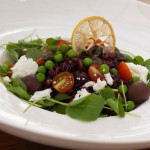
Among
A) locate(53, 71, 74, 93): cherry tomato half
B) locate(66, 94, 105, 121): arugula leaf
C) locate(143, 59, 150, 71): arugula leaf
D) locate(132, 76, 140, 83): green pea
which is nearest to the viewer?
locate(66, 94, 105, 121): arugula leaf

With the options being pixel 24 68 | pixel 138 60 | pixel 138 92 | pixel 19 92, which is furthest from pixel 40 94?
pixel 138 60

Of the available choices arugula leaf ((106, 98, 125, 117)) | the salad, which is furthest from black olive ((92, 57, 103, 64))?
arugula leaf ((106, 98, 125, 117))

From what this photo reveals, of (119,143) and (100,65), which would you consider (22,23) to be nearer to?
(100,65)

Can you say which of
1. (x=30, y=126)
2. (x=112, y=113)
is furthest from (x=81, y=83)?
(x=30, y=126)

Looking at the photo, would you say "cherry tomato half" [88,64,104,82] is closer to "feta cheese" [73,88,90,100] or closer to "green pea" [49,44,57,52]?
"feta cheese" [73,88,90,100]

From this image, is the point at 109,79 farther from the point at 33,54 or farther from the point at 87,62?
the point at 33,54

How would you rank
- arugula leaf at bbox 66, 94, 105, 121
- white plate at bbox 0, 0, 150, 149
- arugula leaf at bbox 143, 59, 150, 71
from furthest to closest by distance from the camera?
arugula leaf at bbox 143, 59, 150, 71
arugula leaf at bbox 66, 94, 105, 121
white plate at bbox 0, 0, 150, 149

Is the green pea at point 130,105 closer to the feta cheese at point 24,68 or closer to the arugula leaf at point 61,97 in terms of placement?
the arugula leaf at point 61,97
